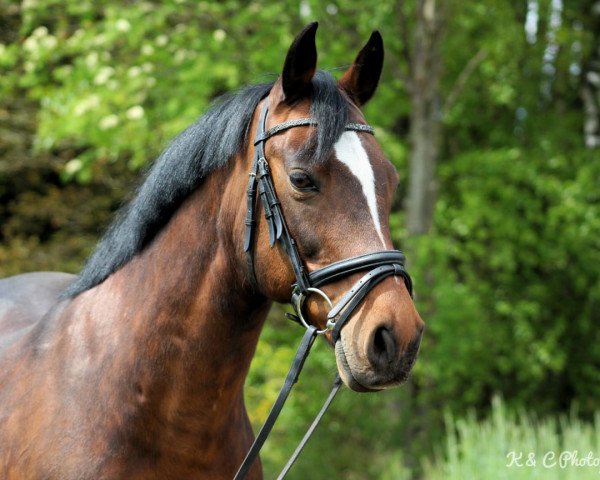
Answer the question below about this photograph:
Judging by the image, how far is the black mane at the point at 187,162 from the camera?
2.46 meters

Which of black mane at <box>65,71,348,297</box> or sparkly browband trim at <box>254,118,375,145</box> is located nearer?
sparkly browband trim at <box>254,118,375,145</box>

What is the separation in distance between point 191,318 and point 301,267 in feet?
1.42

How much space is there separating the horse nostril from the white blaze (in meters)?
0.27

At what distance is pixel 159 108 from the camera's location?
7.51 metres

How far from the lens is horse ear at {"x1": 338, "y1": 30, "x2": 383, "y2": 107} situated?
2.64 metres

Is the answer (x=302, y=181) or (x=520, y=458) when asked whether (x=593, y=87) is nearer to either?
(x=520, y=458)

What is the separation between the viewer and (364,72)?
8.86 ft

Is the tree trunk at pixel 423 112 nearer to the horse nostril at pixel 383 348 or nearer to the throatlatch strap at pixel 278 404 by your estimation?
the throatlatch strap at pixel 278 404

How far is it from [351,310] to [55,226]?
1028 centimetres

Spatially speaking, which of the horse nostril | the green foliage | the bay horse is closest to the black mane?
the bay horse

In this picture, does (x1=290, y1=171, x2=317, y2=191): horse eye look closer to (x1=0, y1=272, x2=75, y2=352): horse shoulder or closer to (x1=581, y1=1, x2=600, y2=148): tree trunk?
(x1=0, y1=272, x2=75, y2=352): horse shoulder

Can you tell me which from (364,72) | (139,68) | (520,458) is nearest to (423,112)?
(139,68)

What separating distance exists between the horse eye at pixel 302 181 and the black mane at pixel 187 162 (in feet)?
0.72

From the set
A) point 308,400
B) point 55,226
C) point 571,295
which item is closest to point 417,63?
point 308,400
